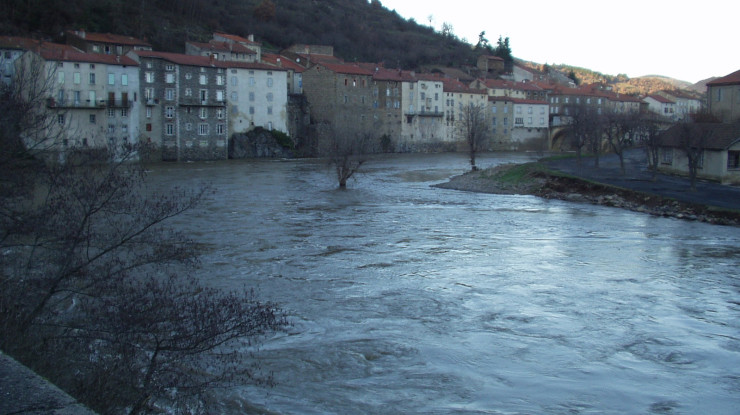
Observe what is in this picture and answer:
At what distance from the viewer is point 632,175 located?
111 ft

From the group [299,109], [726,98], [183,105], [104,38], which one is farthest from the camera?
[299,109]

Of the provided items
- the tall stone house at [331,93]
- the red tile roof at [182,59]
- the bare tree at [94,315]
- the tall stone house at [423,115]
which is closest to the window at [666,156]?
the bare tree at [94,315]

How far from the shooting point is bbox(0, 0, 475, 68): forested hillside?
204 feet

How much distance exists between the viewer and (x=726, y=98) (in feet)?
127

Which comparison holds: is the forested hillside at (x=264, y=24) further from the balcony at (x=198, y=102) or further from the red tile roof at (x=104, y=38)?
the balcony at (x=198, y=102)

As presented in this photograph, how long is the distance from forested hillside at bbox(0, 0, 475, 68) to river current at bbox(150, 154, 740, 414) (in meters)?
49.3

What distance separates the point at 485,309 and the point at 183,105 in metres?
44.9

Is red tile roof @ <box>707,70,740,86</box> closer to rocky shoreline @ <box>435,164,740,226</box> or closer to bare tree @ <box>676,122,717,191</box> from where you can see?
bare tree @ <box>676,122,717,191</box>

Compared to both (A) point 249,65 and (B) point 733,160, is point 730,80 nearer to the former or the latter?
(B) point 733,160

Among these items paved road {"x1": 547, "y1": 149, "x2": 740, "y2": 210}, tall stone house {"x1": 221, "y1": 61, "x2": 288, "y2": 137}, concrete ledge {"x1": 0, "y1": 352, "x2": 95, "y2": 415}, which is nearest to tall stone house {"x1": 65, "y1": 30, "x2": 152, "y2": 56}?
tall stone house {"x1": 221, "y1": 61, "x2": 288, "y2": 137}

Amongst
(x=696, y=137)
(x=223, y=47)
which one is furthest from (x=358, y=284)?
(x=223, y=47)

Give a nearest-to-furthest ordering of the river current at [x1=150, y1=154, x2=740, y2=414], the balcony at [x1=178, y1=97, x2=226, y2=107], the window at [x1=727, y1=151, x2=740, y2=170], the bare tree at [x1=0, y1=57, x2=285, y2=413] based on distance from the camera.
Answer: the bare tree at [x1=0, y1=57, x2=285, y2=413] → the river current at [x1=150, y1=154, x2=740, y2=414] → the window at [x1=727, y1=151, x2=740, y2=170] → the balcony at [x1=178, y1=97, x2=226, y2=107]

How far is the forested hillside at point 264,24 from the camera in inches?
2446

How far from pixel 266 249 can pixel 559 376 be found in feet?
31.0
